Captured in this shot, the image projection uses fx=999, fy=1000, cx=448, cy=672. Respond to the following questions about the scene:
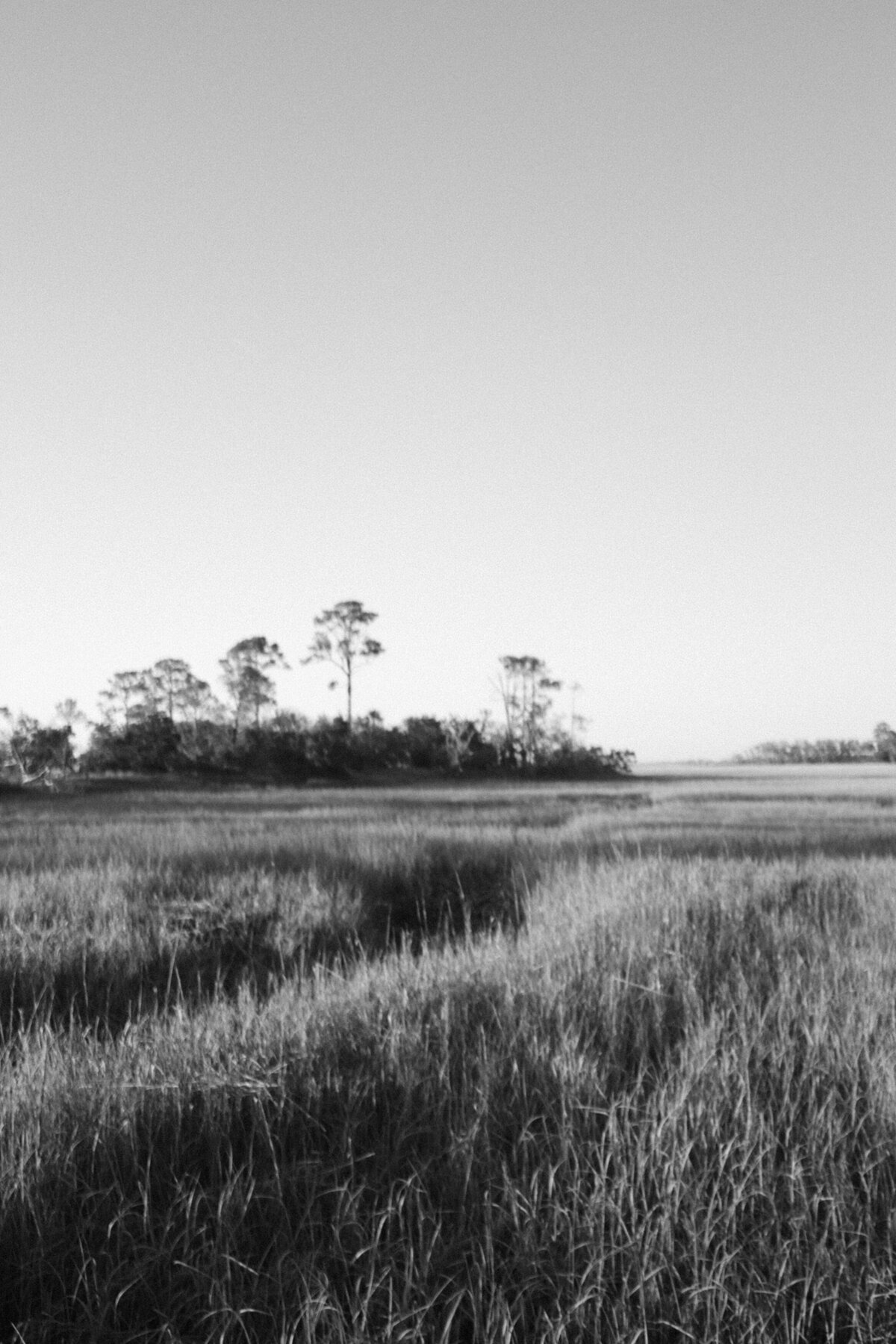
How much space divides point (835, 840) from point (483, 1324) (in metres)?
12.9

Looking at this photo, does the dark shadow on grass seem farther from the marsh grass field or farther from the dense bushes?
the dense bushes

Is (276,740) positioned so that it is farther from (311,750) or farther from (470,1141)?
(470,1141)

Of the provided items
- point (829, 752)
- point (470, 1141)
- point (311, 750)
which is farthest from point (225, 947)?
point (829, 752)

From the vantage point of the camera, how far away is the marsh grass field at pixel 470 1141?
2.38 metres

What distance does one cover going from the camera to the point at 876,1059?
3.59 meters

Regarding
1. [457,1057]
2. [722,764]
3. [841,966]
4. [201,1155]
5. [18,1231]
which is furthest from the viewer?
[722,764]

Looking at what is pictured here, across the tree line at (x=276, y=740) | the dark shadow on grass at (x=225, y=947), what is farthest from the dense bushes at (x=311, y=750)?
the dark shadow on grass at (x=225, y=947)

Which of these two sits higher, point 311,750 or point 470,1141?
point 311,750

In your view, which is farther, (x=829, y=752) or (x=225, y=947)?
(x=829, y=752)

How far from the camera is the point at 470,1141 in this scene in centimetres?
304

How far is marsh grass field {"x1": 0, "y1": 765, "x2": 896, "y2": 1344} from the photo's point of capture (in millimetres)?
2383

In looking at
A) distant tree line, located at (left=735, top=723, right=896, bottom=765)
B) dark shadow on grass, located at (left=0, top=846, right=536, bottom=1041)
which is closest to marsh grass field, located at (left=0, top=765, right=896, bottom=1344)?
dark shadow on grass, located at (left=0, top=846, right=536, bottom=1041)

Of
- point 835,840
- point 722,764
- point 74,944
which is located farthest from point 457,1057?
point 722,764

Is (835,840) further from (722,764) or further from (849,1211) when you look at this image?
(722,764)
